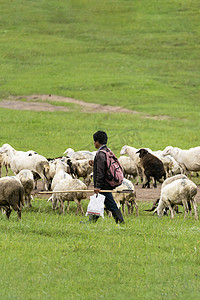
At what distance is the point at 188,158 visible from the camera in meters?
22.3

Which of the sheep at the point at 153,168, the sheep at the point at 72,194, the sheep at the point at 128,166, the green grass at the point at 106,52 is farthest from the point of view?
the green grass at the point at 106,52

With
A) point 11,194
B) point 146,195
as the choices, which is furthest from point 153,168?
point 11,194

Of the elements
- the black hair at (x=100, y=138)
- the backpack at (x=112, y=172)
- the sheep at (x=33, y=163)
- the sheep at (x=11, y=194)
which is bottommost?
the sheep at (x=33, y=163)

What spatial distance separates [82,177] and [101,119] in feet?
58.6

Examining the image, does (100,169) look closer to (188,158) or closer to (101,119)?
(188,158)

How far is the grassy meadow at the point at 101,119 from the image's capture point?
8125mm

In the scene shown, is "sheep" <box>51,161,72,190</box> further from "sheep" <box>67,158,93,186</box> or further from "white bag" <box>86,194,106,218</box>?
"white bag" <box>86,194,106,218</box>

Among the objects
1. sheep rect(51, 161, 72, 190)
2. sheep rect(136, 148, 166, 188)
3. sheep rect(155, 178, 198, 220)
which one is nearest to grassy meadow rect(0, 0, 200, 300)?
sheep rect(155, 178, 198, 220)

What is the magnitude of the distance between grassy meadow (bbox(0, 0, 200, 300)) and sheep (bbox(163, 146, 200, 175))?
212 inches

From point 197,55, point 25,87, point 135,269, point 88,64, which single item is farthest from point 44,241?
point 197,55

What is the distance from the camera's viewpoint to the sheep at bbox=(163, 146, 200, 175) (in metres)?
22.0

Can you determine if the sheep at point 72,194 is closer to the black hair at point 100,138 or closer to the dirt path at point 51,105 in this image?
the black hair at point 100,138

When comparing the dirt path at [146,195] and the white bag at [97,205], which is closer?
the white bag at [97,205]

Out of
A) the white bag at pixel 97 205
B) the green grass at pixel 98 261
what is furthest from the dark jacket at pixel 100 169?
the green grass at pixel 98 261
